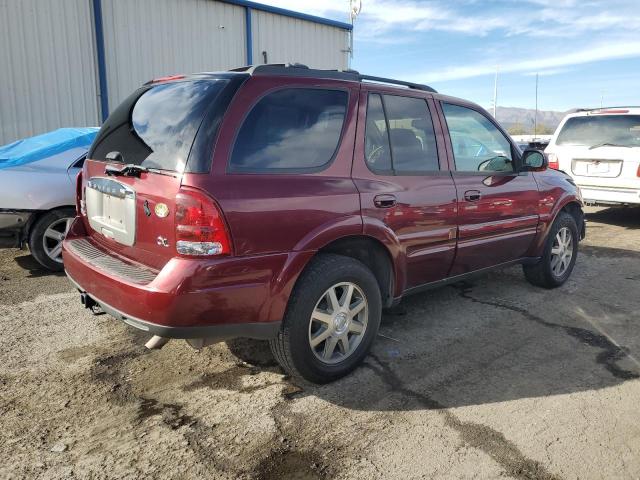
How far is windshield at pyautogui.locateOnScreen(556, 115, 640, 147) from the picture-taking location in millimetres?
8234

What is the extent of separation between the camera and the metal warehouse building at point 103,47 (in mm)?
9617

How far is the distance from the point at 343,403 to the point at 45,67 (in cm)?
977

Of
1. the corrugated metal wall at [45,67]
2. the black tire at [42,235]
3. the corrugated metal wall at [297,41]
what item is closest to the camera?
the black tire at [42,235]

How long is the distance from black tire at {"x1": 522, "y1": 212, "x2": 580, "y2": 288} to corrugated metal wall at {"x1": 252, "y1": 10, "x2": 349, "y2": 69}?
9951mm

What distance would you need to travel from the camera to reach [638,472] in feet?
7.80

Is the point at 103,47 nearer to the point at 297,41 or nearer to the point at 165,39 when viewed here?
the point at 165,39

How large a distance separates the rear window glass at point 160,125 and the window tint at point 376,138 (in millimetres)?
992

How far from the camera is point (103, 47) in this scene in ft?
34.9

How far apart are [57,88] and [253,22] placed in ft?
16.8

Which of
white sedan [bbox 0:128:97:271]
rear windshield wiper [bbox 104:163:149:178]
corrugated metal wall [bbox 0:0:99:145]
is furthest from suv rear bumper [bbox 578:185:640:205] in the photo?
corrugated metal wall [bbox 0:0:99:145]

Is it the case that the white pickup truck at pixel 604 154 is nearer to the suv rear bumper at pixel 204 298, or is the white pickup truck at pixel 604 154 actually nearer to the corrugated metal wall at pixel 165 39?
the suv rear bumper at pixel 204 298

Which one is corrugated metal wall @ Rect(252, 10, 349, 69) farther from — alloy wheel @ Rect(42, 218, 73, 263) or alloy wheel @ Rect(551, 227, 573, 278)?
alloy wheel @ Rect(551, 227, 573, 278)

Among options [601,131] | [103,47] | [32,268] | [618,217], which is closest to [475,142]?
[32,268]

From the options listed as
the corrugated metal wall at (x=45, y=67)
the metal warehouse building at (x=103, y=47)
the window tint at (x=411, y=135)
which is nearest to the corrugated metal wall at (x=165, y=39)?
the metal warehouse building at (x=103, y=47)
